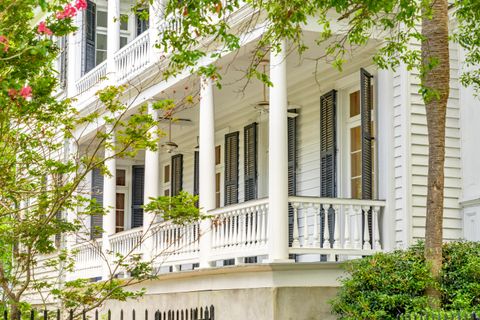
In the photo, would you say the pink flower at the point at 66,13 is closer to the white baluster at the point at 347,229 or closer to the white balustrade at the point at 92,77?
the white baluster at the point at 347,229

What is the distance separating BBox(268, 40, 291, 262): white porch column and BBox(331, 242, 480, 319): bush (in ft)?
4.11

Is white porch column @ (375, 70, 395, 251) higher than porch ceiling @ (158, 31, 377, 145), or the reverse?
porch ceiling @ (158, 31, 377, 145)

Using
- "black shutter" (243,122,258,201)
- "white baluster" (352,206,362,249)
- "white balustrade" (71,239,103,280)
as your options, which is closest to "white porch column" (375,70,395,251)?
"white baluster" (352,206,362,249)

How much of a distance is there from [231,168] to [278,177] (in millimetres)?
7020

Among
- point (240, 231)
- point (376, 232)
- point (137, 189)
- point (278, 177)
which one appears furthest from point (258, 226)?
point (137, 189)

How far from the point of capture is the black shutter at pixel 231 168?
2055cm

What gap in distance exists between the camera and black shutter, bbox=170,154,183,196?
77.0ft

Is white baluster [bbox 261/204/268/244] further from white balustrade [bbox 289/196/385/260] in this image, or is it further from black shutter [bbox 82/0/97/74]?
black shutter [bbox 82/0/97/74]

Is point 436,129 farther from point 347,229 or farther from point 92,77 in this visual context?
point 92,77

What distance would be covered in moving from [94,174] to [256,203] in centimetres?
1041

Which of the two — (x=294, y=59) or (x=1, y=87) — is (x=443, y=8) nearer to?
(x=294, y=59)

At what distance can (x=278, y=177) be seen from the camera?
13.7 m

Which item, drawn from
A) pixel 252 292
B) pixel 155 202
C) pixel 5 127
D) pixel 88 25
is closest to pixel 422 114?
pixel 252 292

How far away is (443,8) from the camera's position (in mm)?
12039
